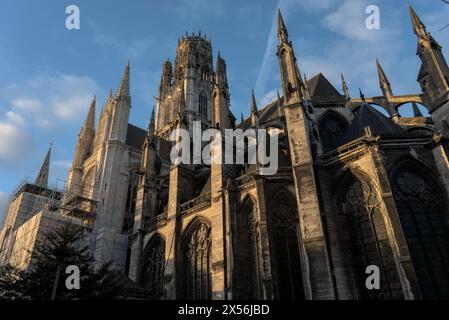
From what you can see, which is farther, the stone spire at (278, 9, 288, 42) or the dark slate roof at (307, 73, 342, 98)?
the dark slate roof at (307, 73, 342, 98)

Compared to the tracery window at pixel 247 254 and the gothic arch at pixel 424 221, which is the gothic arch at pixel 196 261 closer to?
the tracery window at pixel 247 254

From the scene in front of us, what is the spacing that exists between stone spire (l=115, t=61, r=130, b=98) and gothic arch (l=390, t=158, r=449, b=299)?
2115cm

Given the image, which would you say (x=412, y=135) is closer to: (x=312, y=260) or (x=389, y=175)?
(x=389, y=175)

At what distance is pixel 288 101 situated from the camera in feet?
54.4

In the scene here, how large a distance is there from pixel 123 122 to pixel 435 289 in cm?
2247

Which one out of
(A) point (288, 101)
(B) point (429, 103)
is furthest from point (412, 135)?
(A) point (288, 101)

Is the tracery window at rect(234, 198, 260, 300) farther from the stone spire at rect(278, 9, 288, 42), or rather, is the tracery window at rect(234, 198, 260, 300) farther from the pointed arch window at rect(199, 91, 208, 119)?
the pointed arch window at rect(199, 91, 208, 119)

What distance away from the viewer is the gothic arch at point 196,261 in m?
16.8

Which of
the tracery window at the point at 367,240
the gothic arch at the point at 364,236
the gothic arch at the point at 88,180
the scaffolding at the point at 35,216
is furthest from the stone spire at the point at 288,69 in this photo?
the gothic arch at the point at 88,180

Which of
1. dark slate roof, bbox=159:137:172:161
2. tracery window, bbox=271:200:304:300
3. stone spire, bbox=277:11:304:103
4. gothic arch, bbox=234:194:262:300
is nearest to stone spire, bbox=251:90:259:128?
stone spire, bbox=277:11:304:103

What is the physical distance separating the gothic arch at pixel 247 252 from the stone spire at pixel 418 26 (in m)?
11.5

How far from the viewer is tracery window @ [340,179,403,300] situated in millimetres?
12070
